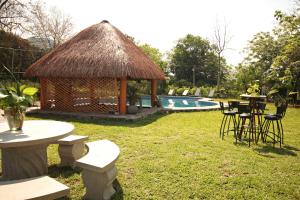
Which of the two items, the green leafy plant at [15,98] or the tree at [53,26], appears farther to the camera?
the tree at [53,26]

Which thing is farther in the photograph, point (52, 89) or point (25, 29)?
point (25, 29)

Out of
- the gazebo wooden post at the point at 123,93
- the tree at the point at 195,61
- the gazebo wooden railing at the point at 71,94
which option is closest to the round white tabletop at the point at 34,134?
the gazebo wooden post at the point at 123,93

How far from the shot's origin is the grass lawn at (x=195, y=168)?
373 cm

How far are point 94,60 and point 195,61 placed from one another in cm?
2595

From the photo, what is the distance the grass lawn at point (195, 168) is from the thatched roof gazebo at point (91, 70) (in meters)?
3.44

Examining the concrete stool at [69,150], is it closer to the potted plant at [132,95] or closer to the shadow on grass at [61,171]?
the shadow on grass at [61,171]

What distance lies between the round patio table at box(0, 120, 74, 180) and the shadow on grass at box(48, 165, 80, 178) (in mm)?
235

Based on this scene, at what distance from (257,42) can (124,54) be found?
17612 millimetres

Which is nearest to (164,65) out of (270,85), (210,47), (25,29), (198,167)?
(210,47)

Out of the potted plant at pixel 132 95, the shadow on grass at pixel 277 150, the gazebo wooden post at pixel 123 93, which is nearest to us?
the shadow on grass at pixel 277 150

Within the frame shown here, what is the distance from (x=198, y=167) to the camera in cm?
472

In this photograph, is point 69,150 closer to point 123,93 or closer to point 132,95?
point 123,93

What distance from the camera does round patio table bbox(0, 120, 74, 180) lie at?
3.52 meters

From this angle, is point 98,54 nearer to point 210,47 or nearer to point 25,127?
point 25,127
